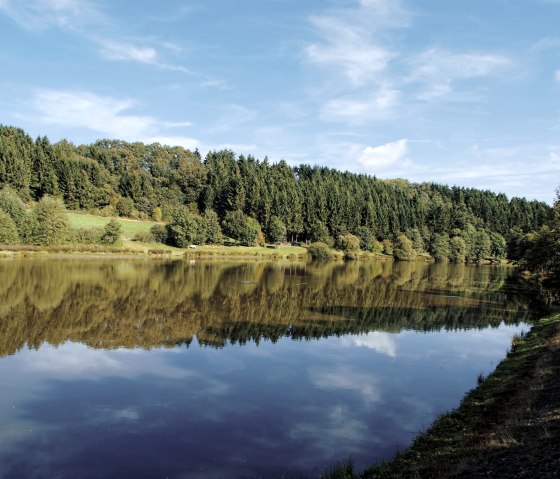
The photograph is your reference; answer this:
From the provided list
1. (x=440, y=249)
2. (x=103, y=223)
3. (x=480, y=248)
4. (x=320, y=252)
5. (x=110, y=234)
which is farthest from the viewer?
(x=480, y=248)

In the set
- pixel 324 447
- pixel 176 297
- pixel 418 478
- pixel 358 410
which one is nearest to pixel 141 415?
pixel 324 447

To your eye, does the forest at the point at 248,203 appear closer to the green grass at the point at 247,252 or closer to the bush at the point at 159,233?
the bush at the point at 159,233

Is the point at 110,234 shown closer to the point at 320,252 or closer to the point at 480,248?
the point at 320,252

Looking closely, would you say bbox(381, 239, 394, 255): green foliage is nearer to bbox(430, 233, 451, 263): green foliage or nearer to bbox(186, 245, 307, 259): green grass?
bbox(430, 233, 451, 263): green foliage

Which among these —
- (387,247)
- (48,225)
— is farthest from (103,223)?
(387,247)

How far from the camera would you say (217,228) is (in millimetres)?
111938

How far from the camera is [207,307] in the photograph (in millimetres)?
37188

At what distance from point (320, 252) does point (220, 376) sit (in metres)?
94.7

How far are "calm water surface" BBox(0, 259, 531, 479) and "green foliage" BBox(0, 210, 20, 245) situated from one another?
40.0m

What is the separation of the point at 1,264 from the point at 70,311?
116 feet

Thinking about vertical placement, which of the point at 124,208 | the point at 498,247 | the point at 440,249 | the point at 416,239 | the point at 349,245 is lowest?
the point at 349,245

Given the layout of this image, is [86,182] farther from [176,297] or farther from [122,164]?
[176,297]

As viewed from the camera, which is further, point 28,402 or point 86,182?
point 86,182

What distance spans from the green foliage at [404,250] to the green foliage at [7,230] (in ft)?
308
